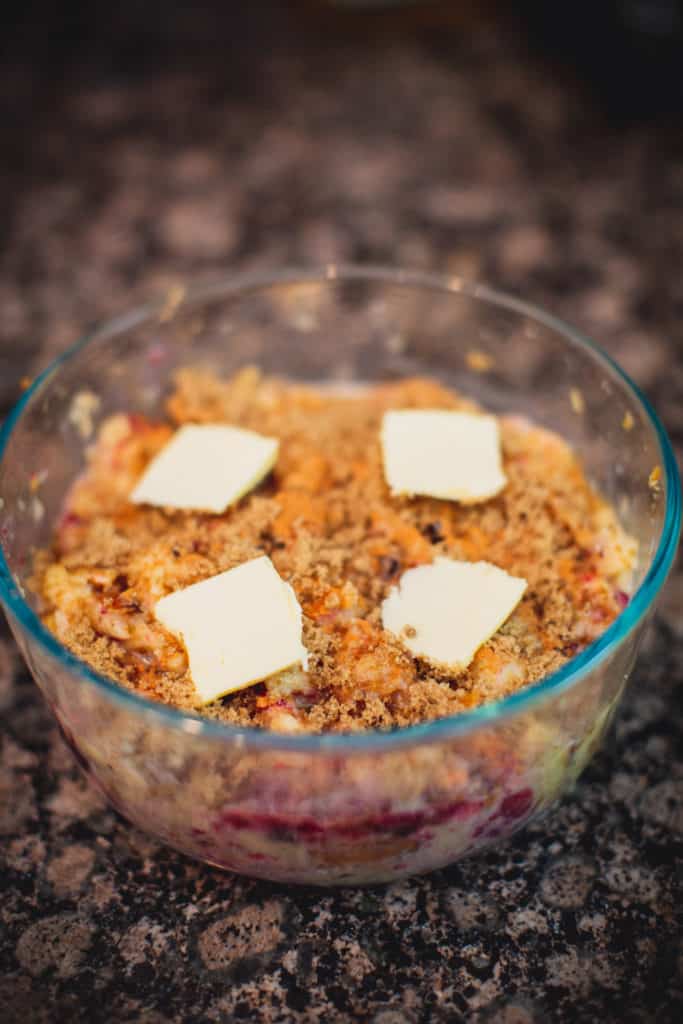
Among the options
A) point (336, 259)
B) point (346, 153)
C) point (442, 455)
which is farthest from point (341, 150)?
point (442, 455)

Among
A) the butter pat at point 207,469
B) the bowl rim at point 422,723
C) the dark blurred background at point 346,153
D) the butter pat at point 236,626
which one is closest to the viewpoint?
the bowl rim at point 422,723

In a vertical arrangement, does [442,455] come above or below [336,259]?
above

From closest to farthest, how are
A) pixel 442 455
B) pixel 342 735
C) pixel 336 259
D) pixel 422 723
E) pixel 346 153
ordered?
1. pixel 342 735
2. pixel 422 723
3. pixel 442 455
4. pixel 336 259
5. pixel 346 153

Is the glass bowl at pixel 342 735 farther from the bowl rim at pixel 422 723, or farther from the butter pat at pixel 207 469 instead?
the butter pat at pixel 207 469

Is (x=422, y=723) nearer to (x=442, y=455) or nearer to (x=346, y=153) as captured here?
(x=442, y=455)

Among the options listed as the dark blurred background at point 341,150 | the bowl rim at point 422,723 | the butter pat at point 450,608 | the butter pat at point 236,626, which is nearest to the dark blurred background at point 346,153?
the dark blurred background at point 341,150

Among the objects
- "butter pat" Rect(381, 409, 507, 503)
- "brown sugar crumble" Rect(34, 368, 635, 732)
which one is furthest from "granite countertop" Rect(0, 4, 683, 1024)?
"butter pat" Rect(381, 409, 507, 503)

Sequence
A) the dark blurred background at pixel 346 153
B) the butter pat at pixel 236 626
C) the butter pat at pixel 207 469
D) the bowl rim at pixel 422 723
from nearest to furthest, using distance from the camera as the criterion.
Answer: the bowl rim at pixel 422 723 → the butter pat at pixel 236 626 → the butter pat at pixel 207 469 → the dark blurred background at pixel 346 153
